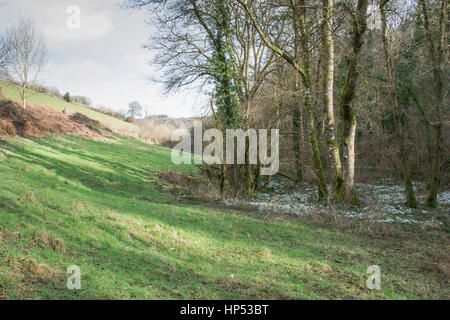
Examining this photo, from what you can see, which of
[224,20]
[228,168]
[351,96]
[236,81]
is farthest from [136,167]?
[351,96]

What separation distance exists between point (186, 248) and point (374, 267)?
402cm

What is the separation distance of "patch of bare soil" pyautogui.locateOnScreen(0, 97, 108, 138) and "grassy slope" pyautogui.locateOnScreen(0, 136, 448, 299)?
7274 mm

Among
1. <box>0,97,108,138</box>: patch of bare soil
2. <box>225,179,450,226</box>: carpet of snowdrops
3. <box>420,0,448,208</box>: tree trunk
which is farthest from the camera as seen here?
<box>0,97,108,138</box>: patch of bare soil

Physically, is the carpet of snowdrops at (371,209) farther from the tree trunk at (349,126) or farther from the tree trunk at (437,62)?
the tree trunk at (437,62)

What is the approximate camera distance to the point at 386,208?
1163cm

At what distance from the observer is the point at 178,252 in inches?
260

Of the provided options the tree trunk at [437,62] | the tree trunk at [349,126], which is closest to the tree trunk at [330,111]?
the tree trunk at [349,126]

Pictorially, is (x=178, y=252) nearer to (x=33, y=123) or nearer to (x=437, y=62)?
(x=437, y=62)

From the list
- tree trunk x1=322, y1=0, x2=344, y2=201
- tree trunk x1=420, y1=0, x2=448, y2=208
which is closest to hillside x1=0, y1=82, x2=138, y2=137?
tree trunk x1=322, y1=0, x2=344, y2=201

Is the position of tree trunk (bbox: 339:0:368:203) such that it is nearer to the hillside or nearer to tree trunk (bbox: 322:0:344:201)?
tree trunk (bbox: 322:0:344:201)

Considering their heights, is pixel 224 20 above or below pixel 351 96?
above

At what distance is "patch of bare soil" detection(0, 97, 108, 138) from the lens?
54.4 feet

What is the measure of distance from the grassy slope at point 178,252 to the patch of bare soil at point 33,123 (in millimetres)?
7274

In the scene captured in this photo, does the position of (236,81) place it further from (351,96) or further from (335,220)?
(335,220)
